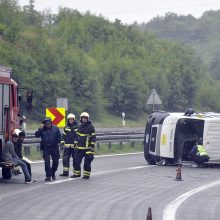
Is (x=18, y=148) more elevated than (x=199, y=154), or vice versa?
(x=18, y=148)

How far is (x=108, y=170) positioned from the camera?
28.4 meters

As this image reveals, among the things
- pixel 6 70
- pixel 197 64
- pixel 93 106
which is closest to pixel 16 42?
pixel 93 106

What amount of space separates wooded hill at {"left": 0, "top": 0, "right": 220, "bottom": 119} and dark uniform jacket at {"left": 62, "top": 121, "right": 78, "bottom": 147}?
3618 cm

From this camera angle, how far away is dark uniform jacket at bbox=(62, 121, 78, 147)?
82.9 ft

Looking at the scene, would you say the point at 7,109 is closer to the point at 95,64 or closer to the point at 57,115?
the point at 57,115

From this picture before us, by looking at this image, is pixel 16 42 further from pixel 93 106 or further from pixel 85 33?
pixel 85 33

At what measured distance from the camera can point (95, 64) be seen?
80.9 meters

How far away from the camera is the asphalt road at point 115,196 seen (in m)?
16.5

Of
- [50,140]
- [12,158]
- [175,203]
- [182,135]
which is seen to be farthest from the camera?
[182,135]

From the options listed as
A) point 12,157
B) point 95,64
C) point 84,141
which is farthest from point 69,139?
point 95,64

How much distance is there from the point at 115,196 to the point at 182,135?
38.8 feet

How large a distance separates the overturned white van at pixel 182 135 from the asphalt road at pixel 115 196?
2.04m

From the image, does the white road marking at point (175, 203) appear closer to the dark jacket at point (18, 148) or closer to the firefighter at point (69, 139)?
the firefighter at point (69, 139)

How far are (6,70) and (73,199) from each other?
215 inches
